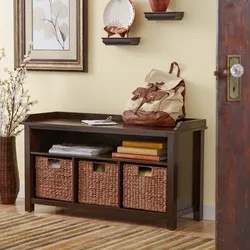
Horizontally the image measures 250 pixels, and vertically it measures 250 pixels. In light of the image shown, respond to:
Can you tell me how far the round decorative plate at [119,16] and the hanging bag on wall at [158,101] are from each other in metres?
0.38

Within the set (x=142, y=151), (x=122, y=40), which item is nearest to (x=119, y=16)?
(x=122, y=40)

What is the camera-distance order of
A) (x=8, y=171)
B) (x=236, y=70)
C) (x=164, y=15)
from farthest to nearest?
1. (x=8, y=171)
2. (x=164, y=15)
3. (x=236, y=70)

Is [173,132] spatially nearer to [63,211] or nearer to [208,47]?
[208,47]

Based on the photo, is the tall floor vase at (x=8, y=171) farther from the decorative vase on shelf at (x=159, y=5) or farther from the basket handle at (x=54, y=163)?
the decorative vase on shelf at (x=159, y=5)

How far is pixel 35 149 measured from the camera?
4902 millimetres

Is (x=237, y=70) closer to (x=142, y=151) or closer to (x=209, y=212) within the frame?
(x=142, y=151)

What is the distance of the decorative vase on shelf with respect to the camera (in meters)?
4.60

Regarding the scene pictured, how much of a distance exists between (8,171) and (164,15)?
1.59m

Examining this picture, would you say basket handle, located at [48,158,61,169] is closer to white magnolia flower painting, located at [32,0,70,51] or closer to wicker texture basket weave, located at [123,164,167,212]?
wicker texture basket weave, located at [123,164,167,212]

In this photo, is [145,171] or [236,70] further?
[145,171]

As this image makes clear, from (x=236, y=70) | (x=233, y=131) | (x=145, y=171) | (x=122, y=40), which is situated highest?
(x=122, y=40)

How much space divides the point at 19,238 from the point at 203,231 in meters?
1.14

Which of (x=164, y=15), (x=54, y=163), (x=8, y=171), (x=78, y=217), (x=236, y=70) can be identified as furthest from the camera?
(x=8, y=171)

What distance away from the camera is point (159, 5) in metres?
4.61
